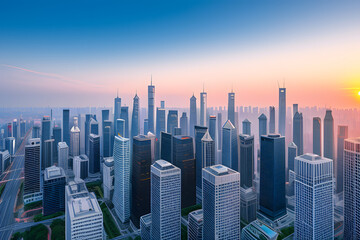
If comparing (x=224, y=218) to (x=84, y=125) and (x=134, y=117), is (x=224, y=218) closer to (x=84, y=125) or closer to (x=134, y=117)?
(x=134, y=117)

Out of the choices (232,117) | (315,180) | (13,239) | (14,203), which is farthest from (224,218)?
(232,117)

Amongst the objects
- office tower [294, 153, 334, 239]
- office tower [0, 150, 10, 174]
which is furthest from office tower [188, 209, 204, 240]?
office tower [0, 150, 10, 174]

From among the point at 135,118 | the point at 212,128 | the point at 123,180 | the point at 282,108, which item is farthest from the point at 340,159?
the point at 135,118

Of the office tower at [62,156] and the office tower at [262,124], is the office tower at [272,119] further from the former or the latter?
the office tower at [62,156]

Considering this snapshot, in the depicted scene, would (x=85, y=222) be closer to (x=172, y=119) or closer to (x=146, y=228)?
(x=146, y=228)

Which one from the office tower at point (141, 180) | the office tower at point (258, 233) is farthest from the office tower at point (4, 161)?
the office tower at point (258, 233)
